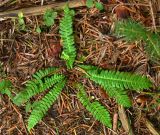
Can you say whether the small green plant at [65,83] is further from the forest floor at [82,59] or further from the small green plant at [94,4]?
the small green plant at [94,4]

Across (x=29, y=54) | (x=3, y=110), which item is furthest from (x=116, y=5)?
(x=3, y=110)

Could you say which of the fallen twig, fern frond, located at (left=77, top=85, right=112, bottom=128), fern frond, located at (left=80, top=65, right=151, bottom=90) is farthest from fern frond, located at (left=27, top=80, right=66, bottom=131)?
the fallen twig

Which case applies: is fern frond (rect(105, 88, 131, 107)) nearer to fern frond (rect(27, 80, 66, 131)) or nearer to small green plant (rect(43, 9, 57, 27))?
fern frond (rect(27, 80, 66, 131))

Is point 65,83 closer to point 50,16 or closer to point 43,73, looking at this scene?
point 43,73

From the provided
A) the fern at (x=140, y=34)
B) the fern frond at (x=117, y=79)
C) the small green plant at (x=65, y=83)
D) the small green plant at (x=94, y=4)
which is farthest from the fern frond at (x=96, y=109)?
the small green plant at (x=94, y=4)

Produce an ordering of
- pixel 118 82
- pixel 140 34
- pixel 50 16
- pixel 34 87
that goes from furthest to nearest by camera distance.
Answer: pixel 50 16 < pixel 34 87 < pixel 118 82 < pixel 140 34

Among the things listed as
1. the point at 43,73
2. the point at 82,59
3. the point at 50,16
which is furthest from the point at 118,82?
the point at 50,16
